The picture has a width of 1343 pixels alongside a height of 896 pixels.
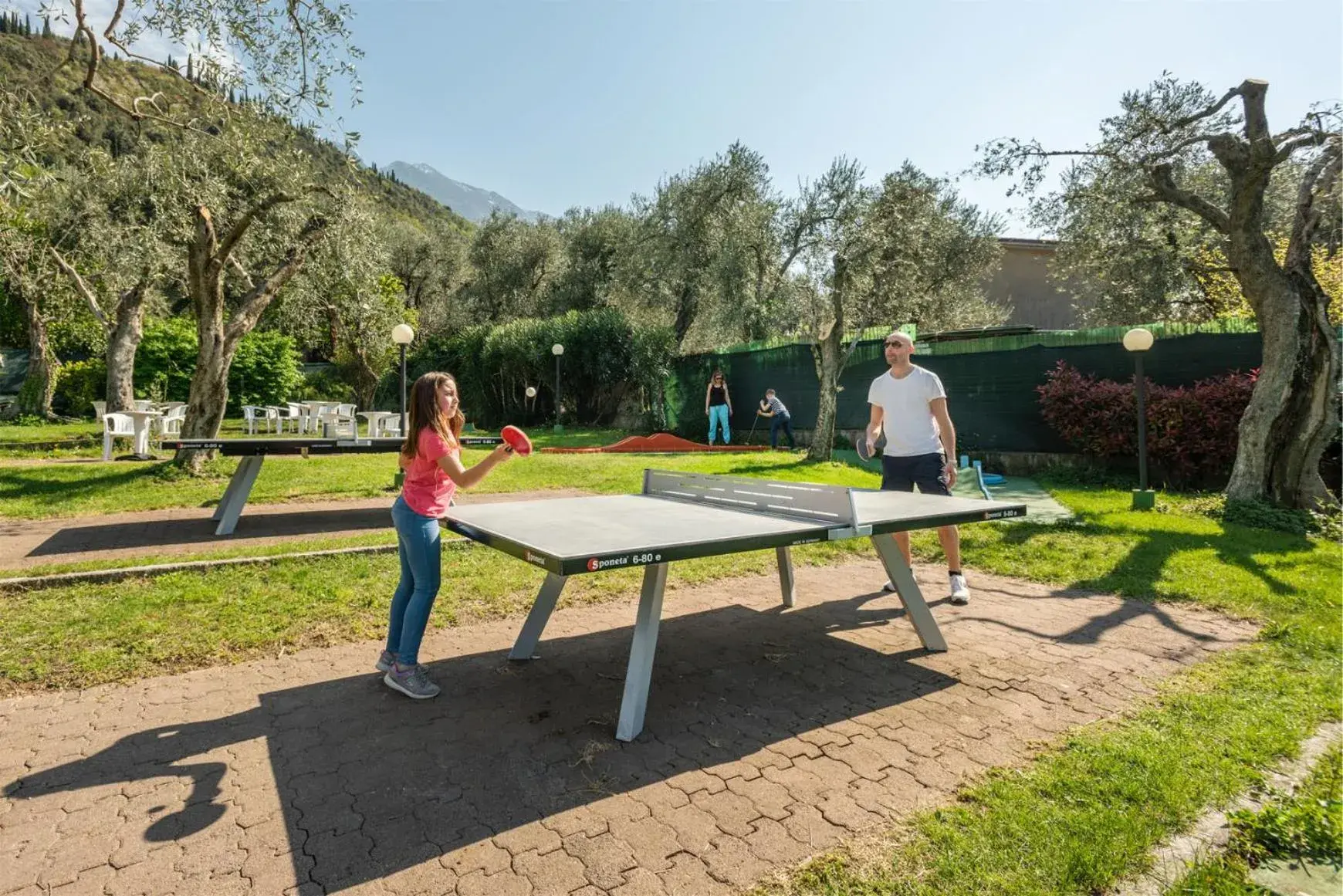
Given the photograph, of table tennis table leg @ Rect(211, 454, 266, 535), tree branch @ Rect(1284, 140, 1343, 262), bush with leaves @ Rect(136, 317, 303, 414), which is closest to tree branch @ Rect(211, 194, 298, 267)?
table tennis table leg @ Rect(211, 454, 266, 535)

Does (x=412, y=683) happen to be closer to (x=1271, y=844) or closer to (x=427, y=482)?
(x=427, y=482)

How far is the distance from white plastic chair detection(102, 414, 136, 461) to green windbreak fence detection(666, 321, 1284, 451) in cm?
1305

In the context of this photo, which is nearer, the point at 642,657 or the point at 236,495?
the point at 642,657

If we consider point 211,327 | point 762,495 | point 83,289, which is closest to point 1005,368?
point 762,495

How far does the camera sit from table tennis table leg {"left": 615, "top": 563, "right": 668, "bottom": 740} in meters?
2.97

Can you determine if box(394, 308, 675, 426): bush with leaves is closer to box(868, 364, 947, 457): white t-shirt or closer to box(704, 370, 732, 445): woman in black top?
box(704, 370, 732, 445): woman in black top

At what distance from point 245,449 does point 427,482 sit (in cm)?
465

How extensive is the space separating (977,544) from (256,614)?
605cm

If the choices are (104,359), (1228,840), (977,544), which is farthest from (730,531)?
(104,359)

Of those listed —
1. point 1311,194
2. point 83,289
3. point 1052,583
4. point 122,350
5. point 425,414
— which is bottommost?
point 1052,583

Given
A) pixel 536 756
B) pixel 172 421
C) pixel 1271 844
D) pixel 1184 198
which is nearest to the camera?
pixel 1271 844

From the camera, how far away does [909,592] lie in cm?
397

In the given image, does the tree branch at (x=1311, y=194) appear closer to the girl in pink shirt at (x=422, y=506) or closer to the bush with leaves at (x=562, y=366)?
the girl in pink shirt at (x=422, y=506)

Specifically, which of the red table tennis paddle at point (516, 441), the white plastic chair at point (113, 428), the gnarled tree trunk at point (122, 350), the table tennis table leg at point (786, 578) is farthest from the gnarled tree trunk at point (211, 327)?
the red table tennis paddle at point (516, 441)
